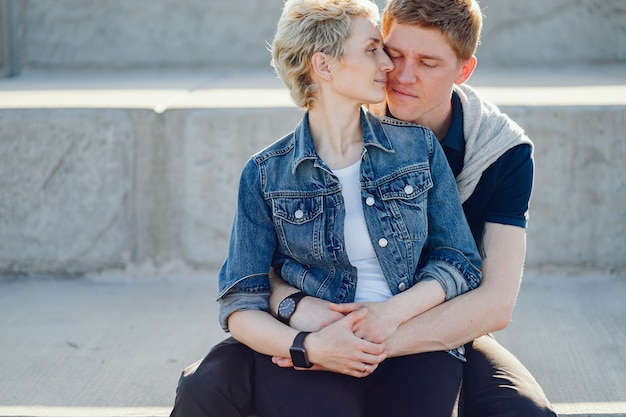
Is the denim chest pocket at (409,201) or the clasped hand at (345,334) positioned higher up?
the denim chest pocket at (409,201)

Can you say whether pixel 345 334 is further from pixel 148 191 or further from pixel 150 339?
pixel 148 191

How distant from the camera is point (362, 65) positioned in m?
2.24

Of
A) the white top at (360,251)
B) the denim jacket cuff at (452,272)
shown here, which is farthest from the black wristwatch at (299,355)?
the denim jacket cuff at (452,272)

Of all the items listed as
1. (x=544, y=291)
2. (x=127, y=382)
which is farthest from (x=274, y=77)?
(x=127, y=382)

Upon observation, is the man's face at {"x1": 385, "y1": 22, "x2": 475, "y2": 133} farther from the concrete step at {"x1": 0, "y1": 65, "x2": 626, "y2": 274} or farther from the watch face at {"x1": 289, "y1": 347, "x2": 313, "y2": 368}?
the concrete step at {"x1": 0, "y1": 65, "x2": 626, "y2": 274}

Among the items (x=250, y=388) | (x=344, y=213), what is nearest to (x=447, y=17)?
(x=344, y=213)

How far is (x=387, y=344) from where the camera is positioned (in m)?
2.14

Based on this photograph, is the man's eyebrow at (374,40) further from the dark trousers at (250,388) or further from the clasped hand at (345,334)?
the dark trousers at (250,388)

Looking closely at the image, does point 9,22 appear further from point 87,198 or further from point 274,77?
point 87,198

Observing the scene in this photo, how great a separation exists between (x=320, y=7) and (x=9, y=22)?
138 inches

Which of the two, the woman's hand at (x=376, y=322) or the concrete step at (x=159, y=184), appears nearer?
the woman's hand at (x=376, y=322)

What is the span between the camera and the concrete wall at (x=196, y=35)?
5.04 meters

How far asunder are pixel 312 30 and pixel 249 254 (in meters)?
0.61

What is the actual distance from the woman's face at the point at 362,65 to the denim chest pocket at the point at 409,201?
230 millimetres
